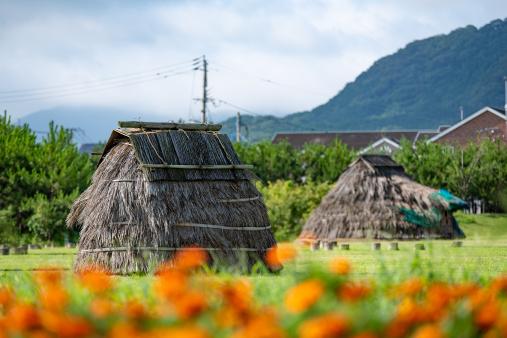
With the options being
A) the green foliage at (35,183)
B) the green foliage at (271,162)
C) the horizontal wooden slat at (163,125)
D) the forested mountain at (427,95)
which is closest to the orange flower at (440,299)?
the horizontal wooden slat at (163,125)

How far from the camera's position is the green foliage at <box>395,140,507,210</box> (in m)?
46.5

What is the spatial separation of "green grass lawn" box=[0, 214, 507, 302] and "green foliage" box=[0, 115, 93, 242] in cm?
562

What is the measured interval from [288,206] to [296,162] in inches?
303

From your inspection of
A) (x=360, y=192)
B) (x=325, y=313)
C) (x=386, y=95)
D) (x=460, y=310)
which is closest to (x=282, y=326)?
(x=325, y=313)

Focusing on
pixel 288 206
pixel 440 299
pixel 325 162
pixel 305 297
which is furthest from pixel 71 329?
pixel 325 162

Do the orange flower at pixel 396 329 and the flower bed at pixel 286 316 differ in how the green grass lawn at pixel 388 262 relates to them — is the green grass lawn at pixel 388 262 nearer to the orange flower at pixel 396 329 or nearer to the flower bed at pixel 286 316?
the flower bed at pixel 286 316

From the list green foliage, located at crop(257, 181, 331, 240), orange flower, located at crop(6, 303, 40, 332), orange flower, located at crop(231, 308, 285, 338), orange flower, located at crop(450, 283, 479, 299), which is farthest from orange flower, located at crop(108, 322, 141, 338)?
green foliage, located at crop(257, 181, 331, 240)

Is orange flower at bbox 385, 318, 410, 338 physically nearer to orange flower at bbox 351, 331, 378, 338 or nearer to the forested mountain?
orange flower at bbox 351, 331, 378, 338

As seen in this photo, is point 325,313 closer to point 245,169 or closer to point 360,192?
point 245,169

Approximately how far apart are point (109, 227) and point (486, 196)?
107 ft

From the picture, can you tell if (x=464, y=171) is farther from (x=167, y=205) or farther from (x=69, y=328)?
(x=69, y=328)

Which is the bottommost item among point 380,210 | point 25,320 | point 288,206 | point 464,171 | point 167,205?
point 25,320

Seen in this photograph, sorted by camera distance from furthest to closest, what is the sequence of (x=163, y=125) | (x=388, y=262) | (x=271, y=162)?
(x=271, y=162) < (x=388, y=262) < (x=163, y=125)

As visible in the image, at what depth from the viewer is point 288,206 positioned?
40938 mm
